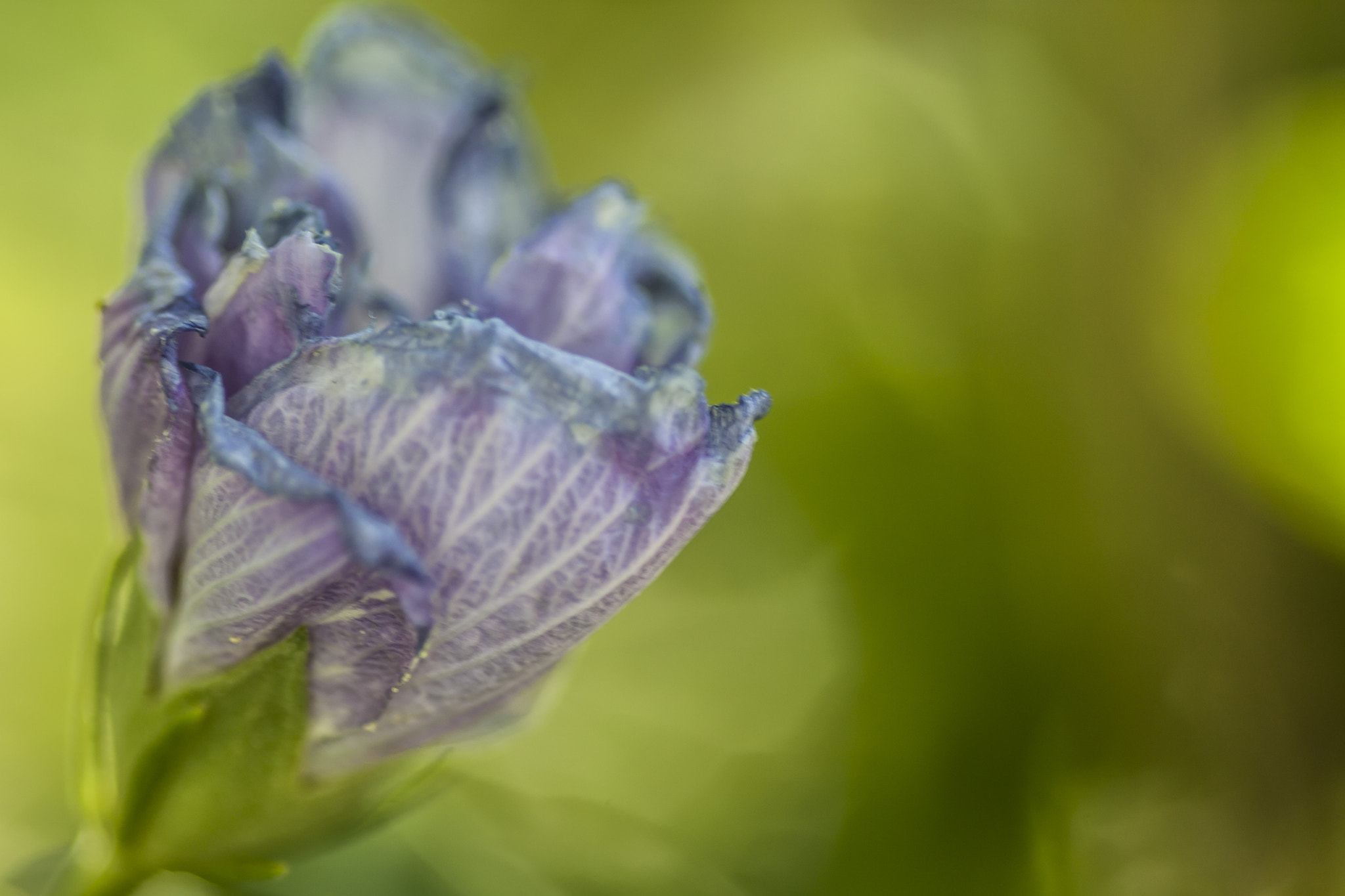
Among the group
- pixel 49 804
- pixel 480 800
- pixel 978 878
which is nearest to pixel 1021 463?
Result: pixel 978 878

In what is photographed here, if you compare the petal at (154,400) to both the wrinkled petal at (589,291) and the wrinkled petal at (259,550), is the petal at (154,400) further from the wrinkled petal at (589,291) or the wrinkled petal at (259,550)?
the wrinkled petal at (589,291)

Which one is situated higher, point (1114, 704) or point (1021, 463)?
point (1021, 463)

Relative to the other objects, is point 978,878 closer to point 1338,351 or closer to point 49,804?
point 1338,351

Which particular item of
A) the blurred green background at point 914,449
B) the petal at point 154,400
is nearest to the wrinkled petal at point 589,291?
the petal at point 154,400

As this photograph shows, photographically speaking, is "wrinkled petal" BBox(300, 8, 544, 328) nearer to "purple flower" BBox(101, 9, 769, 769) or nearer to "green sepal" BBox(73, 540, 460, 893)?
"purple flower" BBox(101, 9, 769, 769)

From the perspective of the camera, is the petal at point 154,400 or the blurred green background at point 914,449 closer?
the petal at point 154,400

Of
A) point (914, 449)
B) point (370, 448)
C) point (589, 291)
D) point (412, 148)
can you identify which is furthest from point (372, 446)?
point (914, 449)

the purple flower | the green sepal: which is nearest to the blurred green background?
the green sepal

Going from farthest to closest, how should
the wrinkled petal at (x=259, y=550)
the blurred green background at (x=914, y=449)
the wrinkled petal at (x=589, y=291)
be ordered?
1. the blurred green background at (x=914, y=449)
2. the wrinkled petal at (x=589, y=291)
3. the wrinkled petal at (x=259, y=550)
